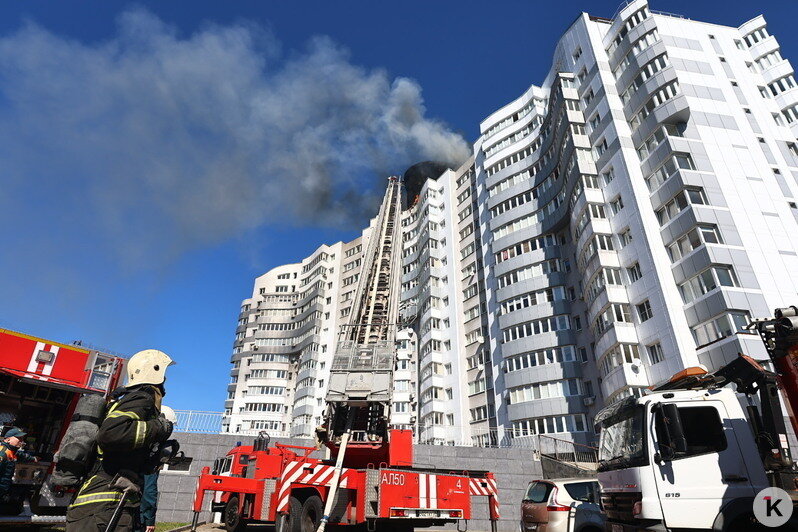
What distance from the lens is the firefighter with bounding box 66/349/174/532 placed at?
419cm

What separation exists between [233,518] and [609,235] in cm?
2922

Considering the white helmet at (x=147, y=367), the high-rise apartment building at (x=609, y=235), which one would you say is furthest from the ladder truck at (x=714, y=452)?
the high-rise apartment building at (x=609, y=235)

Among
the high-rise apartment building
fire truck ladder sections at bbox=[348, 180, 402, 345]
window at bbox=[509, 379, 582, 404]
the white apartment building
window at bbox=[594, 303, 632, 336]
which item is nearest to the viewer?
fire truck ladder sections at bbox=[348, 180, 402, 345]

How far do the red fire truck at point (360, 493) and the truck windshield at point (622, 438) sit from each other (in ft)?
11.0

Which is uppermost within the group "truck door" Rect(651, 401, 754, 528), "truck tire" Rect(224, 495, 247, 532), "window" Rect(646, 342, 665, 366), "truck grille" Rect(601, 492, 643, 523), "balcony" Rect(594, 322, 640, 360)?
"balcony" Rect(594, 322, 640, 360)

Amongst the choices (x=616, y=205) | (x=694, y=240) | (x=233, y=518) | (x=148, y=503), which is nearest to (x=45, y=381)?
(x=233, y=518)

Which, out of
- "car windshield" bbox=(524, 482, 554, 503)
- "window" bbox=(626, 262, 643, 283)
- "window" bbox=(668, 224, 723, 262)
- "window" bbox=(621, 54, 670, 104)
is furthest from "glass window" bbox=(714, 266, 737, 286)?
"car windshield" bbox=(524, 482, 554, 503)

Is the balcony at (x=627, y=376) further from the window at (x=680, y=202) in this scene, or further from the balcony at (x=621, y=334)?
the window at (x=680, y=202)

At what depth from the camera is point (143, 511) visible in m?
5.20

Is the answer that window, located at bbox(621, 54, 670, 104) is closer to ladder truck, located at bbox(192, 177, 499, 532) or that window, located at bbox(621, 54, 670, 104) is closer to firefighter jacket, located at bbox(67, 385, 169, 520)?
ladder truck, located at bbox(192, 177, 499, 532)

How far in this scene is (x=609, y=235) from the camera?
104 ft

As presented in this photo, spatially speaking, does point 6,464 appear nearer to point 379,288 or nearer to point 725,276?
point 379,288

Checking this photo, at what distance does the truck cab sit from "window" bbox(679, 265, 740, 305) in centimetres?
2042

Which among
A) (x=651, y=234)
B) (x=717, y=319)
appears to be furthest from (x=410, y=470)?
(x=651, y=234)
